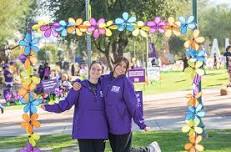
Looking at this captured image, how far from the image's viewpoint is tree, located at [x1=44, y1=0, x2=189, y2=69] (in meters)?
28.6

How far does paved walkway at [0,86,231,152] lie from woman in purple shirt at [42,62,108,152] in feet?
20.7

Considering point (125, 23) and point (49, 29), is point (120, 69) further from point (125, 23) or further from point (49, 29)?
point (49, 29)

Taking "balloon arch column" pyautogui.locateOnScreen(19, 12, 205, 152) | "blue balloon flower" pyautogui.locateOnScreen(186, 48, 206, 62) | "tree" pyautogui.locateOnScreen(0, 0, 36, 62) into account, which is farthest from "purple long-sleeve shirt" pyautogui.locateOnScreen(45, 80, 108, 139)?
"tree" pyautogui.locateOnScreen(0, 0, 36, 62)

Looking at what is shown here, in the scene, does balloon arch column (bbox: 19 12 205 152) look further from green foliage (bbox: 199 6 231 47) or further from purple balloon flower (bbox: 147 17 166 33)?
green foliage (bbox: 199 6 231 47)

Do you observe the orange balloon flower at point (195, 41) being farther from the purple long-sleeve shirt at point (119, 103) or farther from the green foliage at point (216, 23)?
the green foliage at point (216, 23)

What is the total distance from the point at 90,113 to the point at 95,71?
56cm

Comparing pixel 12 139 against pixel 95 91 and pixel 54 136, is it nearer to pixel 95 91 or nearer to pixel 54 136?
pixel 54 136

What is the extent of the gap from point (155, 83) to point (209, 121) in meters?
18.1

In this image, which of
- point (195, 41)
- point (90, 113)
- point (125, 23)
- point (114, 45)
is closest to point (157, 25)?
point (125, 23)

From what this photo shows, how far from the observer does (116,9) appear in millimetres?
29062

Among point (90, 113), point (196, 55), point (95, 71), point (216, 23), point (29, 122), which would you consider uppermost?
point (216, 23)

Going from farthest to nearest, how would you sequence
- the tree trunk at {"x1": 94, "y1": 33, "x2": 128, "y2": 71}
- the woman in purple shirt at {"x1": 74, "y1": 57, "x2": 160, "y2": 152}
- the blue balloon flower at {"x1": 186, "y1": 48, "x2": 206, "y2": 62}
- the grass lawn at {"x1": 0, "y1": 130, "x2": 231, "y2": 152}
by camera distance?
the tree trunk at {"x1": 94, "y1": 33, "x2": 128, "y2": 71}
the grass lawn at {"x1": 0, "y1": 130, "x2": 231, "y2": 152}
the blue balloon flower at {"x1": 186, "y1": 48, "x2": 206, "y2": 62}
the woman in purple shirt at {"x1": 74, "y1": 57, "x2": 160, "y2": 152}

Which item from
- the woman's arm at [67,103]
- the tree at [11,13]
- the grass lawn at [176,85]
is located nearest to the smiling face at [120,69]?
the woman's arm at [67,103]

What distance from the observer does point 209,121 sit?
15031mm
